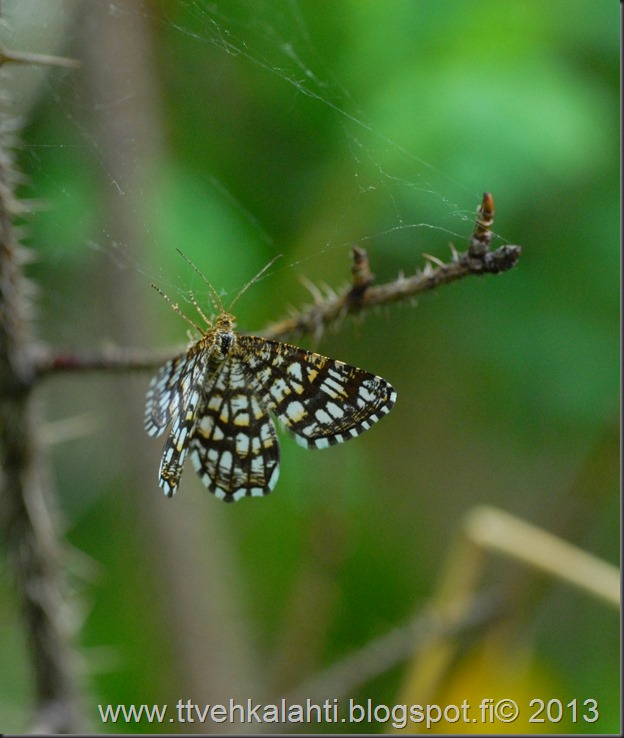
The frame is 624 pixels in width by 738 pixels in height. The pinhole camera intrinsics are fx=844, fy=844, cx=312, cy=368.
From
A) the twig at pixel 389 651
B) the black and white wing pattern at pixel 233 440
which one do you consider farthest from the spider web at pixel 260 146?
the twig at pixel 389 651

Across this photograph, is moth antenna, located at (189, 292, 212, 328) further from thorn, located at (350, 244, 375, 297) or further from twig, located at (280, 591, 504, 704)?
twig, located at (280, 591, 504, 704)

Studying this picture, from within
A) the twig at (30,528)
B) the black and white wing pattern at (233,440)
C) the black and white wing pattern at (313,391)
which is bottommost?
the twig at (30,528)

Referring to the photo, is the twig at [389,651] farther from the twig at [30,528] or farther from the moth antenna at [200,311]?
the moth antenna at [200,311]

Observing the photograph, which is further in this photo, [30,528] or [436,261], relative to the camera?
[30,528]

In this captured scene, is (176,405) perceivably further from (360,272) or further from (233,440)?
(360,272)

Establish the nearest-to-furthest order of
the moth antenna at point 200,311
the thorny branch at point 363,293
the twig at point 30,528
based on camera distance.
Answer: the thorny branch at point 363,293, the moth antenna at point 200,311, the twig at point 30,528

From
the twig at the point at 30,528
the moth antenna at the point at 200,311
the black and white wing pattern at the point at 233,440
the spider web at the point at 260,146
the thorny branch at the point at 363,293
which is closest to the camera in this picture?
the thorny branch at the point at 363,293

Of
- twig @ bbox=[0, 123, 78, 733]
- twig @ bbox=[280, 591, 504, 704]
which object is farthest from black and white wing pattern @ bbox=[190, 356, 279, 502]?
twig @ bbox=[280, 591, 504, 704]

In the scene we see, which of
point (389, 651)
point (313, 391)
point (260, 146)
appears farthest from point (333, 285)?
point (313, 391)
